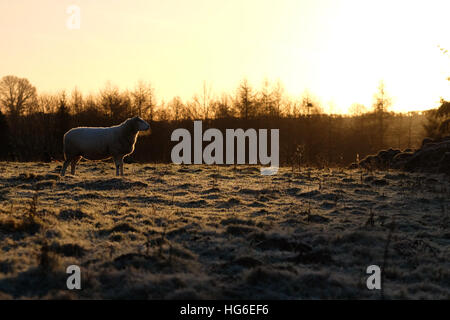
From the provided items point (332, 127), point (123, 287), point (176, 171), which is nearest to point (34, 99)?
point (332, 127)

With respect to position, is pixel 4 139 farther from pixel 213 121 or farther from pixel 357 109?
pixel 357 109

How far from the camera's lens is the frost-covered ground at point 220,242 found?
571cm

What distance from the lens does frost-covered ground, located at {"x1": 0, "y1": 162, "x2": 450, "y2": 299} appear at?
5.71 meters

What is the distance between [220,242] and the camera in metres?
7.90

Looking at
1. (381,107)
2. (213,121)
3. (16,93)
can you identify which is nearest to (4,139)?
(213,121)

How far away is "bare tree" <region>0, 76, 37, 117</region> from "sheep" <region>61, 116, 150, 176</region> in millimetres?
58890

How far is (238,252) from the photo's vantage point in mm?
A: 7324

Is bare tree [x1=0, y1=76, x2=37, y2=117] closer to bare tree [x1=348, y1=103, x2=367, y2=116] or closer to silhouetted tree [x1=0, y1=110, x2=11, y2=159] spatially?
silhouetted tree [x1=0, y1=110, x2=11, y2=159]

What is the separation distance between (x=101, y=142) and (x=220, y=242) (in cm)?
1104

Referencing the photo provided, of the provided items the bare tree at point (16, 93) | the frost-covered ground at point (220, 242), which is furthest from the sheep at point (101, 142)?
the bare tree at point (16, 93)

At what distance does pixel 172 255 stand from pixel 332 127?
53383 millimetres

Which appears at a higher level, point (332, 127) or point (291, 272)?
point (332, 127)
